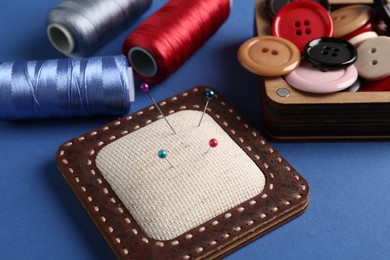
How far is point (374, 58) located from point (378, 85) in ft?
0.24

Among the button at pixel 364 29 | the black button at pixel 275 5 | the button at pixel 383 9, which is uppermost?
the button at pixel 383 9

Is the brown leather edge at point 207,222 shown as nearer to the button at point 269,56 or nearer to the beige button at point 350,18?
the button at point 269,56

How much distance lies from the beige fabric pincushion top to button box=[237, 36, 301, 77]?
193 mm

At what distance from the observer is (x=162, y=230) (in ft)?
4.05

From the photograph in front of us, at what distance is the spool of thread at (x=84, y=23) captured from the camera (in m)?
1.65

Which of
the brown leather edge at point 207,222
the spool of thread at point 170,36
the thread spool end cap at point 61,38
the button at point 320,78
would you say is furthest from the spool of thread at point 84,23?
the button at point 320,78

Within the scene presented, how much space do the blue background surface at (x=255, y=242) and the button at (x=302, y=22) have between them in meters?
0.17

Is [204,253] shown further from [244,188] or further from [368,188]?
[368,188]

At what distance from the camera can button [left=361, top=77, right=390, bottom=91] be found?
1427 mm

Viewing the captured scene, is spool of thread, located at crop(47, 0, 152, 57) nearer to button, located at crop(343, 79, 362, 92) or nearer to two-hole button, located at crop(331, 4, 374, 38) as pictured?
two-hole button, located at crop(331, 4, 374, 38)

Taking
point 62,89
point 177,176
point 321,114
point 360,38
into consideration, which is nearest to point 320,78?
point 321,114

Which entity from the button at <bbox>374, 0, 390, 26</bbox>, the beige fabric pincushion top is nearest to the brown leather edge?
the beige fabric pincushion top

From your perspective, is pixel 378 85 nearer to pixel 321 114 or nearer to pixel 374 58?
pixel 374 58

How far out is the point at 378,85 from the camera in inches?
56.6
